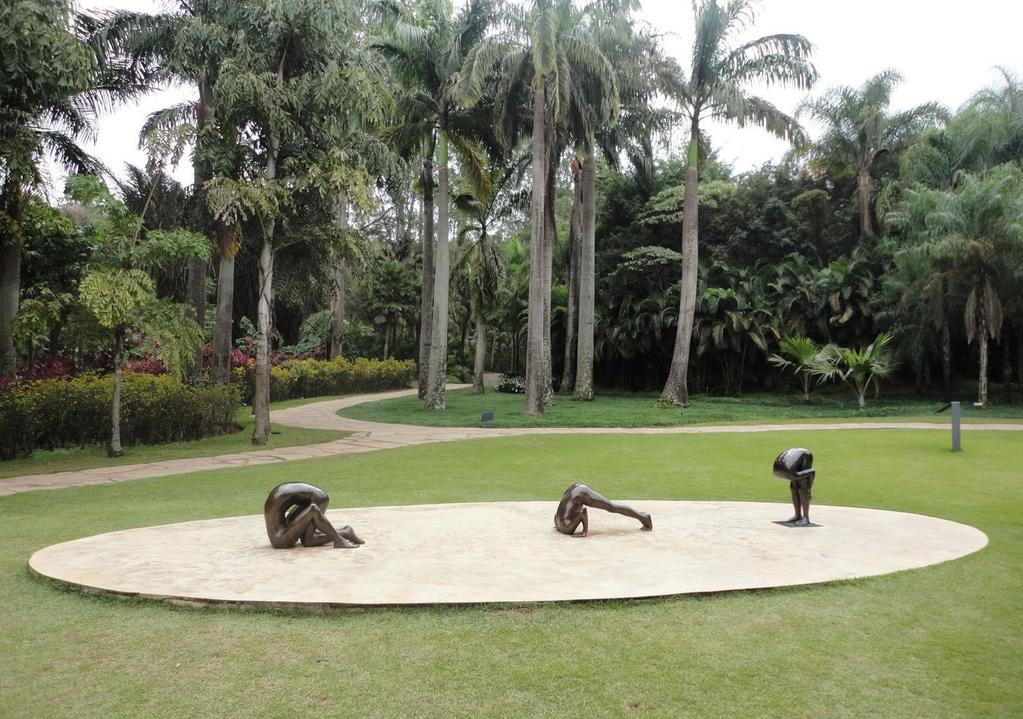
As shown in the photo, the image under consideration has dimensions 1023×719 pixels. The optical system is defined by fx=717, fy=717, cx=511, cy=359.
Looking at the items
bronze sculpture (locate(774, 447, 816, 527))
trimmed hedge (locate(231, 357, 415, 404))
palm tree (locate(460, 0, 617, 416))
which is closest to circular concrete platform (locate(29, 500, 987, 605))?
bronze sculpture (locate(774, 447, 816, 527))

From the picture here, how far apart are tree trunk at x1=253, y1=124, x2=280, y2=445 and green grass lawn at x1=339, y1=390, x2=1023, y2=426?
188 inches

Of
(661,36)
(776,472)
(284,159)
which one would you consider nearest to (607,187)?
(661,36)

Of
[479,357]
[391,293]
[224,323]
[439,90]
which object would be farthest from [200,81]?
[391,293]

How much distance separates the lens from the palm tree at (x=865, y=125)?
29203 millimetres

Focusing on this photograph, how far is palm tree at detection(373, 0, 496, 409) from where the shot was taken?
20.0m

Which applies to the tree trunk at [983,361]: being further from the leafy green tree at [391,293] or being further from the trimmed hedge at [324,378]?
the leafy green tree at [391,293]

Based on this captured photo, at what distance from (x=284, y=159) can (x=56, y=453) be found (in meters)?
6.89

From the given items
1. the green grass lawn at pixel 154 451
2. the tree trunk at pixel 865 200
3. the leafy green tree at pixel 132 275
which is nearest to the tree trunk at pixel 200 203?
the green grass lawn at pixel 154 451

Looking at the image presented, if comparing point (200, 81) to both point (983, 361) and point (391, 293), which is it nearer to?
point (391, 293)

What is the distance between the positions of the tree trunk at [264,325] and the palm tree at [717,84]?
13.1 m

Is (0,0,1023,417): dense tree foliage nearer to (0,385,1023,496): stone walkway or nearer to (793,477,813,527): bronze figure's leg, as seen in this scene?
(0,385,1023,496): stone walkway

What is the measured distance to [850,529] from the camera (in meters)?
6.40

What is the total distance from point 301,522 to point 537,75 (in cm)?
1565

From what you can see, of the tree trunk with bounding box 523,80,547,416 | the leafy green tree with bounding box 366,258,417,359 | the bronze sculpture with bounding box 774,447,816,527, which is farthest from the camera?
the leafy green tree with bounding box 366,258,417,359
